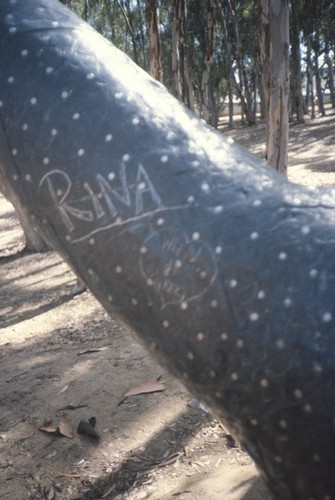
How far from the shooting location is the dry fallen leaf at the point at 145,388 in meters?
3.35

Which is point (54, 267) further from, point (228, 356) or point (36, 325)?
point (228, 356)

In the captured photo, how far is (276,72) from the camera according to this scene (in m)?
4.89

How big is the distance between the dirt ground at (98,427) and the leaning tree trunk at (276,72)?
243 cm

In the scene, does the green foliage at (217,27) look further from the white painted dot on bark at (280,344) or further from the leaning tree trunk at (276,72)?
the white painted dot on bark at (280,344)

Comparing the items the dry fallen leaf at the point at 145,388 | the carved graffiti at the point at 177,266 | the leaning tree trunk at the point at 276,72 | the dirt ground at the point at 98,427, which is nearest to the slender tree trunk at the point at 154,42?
the leaning tree trunk at the point at 276,72

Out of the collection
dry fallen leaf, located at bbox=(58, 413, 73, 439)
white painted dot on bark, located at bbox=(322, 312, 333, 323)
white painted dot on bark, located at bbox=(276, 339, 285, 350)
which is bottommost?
dry fallen leaf, located at bbox=(58, 413, 73, 439)

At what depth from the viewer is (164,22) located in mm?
25625

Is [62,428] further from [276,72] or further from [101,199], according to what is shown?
[276,72]

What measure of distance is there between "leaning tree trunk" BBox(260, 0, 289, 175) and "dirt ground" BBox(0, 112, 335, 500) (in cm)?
243

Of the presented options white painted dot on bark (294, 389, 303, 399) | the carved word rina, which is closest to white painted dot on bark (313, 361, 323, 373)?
white painted dot on bark (294, 389, 303, 399)

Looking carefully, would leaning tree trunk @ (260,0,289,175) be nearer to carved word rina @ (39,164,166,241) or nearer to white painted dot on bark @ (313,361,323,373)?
carved word rina @ (39,164,166,241)

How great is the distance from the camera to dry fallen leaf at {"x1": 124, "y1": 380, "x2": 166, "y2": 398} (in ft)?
11.0

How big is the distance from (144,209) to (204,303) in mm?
219

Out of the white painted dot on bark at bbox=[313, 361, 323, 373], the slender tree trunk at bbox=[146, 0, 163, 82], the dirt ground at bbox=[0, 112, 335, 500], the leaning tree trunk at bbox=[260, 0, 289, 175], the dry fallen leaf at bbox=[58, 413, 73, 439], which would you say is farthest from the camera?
the slender tree trunk at bbox=[146, 0, 163, 82]
